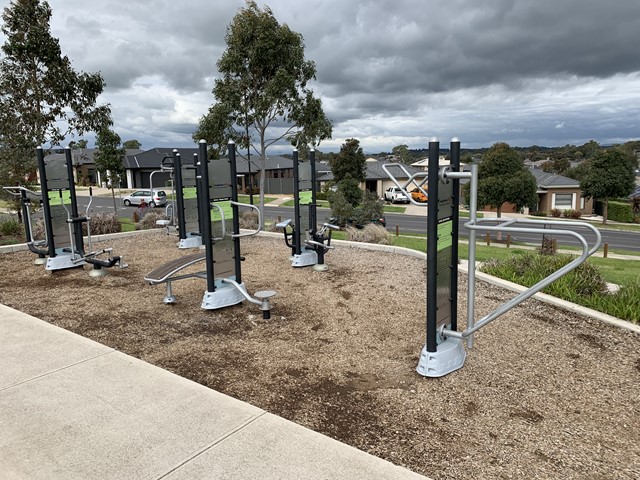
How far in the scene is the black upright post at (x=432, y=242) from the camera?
11.7 feet

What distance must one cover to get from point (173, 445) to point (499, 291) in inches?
209

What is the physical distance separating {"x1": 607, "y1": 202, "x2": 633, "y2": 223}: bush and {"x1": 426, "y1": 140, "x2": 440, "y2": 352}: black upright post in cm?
4007

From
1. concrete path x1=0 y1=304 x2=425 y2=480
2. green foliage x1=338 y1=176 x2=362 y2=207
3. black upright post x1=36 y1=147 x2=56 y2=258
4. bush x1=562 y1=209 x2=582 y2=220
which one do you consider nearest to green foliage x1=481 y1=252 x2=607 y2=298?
concrete path x1=0 y1=304 x2=425 y2=480

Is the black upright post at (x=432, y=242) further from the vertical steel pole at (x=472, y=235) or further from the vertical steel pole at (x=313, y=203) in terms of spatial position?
the vertical steel pole at (x=313, y=203)

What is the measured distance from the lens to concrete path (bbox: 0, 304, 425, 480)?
2.54 metres

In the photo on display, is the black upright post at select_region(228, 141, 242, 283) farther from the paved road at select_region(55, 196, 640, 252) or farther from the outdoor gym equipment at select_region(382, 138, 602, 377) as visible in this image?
the paved road at select_region(55, 196, 640, 252)

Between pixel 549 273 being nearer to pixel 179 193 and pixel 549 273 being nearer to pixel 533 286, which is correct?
pixel 533 286

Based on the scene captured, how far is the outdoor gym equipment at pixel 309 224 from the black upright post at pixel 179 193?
11.0 ft

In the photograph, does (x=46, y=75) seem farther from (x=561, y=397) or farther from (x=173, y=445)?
(x=561, y=397)

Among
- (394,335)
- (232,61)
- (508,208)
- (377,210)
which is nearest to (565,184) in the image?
(508,208)

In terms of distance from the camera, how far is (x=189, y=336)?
4.84 meters

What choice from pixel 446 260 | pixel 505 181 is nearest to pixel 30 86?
pixel 446 260

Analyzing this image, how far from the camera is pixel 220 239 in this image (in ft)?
18.5

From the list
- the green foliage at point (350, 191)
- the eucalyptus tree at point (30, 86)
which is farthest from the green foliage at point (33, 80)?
the green foliage at point (350, 191)
